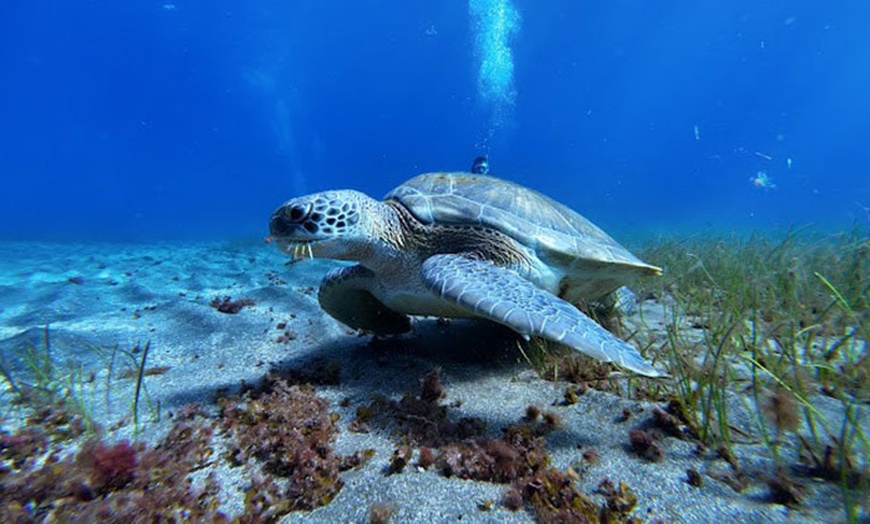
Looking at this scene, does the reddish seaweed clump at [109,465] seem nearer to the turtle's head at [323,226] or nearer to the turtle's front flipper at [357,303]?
the turtle's head at [323,226]

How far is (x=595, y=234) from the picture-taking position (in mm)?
3805

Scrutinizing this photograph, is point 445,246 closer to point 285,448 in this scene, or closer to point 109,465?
Result: point 285,448

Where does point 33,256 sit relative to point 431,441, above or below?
above

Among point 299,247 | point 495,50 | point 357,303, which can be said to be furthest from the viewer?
point 495,50

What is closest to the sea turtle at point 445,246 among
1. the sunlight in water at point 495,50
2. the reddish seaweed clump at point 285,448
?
the reddish seaweed clump at point 285,448

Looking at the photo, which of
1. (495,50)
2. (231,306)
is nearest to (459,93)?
(495,50)

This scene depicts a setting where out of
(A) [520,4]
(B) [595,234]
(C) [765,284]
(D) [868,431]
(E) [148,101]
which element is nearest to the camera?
(D) [868,431]

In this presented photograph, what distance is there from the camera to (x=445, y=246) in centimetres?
350

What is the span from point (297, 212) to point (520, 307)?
6.51 feet

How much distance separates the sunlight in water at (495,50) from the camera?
55.4 metres

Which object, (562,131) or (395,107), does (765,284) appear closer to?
(395,107)

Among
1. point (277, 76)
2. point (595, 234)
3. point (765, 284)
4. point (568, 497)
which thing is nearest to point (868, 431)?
point (568, 497)

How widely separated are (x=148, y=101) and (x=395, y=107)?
2465 inches

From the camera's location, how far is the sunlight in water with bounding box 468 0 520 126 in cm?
5538
